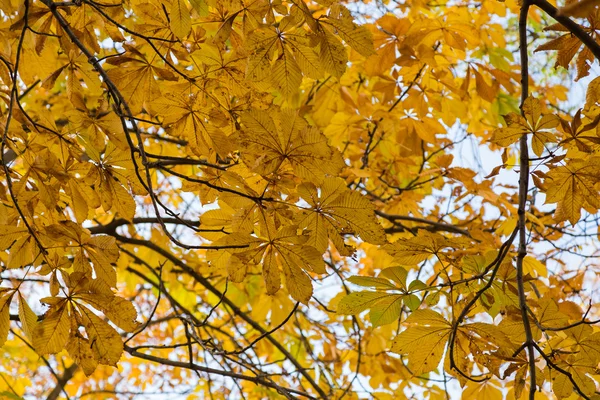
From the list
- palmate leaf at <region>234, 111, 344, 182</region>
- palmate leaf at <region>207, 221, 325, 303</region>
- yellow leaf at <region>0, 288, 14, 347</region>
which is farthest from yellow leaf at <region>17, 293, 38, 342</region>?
palmate leaf at <region>234, 111, 344, 182</region>

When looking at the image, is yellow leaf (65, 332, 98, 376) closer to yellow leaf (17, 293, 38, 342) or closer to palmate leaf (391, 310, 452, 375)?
yellow leaf (17, 293, 38, 342)

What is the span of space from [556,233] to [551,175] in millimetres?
1622

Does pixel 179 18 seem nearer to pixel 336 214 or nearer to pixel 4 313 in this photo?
pixel 336 214

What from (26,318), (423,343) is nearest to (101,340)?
(26,318)

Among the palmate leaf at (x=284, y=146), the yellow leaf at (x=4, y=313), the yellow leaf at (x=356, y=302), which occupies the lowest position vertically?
the yellow leaf at (x=4, y=313)

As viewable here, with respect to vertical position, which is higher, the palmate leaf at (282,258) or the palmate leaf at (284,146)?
the palmate leaf at (284,146)

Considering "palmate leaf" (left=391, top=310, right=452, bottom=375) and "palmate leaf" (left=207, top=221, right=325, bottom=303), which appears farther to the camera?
"palmate leaf" (left=391, top=310, right=452, bottom=375)

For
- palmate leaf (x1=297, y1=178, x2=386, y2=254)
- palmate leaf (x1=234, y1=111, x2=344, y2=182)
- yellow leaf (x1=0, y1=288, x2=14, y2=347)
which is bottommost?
yellow leaf (x1=0, y1=288, x2=14, y2=347)

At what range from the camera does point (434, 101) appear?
205 centimetres

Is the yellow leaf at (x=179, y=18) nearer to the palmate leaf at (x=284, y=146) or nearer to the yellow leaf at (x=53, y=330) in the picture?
the palmate leaf at (x=284, y=146)

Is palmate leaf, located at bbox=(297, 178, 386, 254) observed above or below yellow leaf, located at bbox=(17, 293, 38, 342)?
above

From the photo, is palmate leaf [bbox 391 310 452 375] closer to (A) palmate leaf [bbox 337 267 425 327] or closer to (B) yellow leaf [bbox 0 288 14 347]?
(A) palmate leaf [bbox 337 267 425 327]

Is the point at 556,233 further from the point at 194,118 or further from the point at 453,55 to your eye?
the point at 194,118

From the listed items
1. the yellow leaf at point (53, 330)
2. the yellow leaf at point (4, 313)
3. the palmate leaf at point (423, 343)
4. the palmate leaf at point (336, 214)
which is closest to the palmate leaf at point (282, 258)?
the palmate leaf at point (336, 214)
